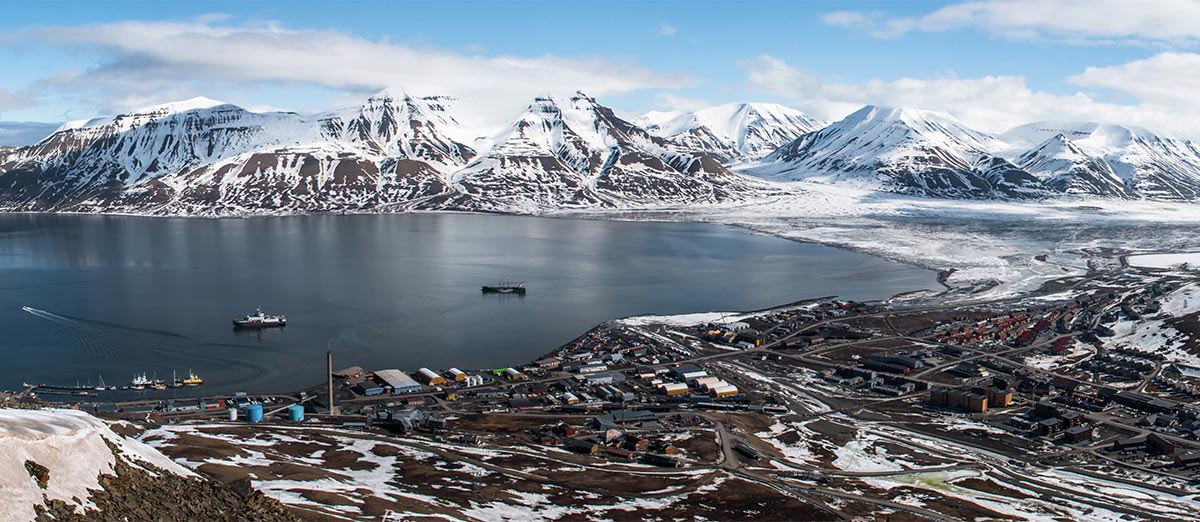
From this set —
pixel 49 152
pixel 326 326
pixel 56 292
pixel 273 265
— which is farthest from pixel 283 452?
pixel 49 152

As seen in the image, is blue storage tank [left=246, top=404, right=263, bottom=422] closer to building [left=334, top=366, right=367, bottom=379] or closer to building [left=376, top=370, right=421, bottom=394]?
building [left=376, top=370, right=421, bottom=394]

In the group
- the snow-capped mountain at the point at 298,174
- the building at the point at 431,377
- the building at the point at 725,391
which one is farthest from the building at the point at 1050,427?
the snow-capped mountain at the point at 298,174

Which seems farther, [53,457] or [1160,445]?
[1160,445]

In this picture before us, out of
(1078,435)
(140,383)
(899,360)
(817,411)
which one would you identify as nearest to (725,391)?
(817,411)

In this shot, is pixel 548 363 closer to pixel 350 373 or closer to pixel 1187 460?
pixel 350 373

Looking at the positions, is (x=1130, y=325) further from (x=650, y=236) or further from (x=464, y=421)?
(x=650, y=236)

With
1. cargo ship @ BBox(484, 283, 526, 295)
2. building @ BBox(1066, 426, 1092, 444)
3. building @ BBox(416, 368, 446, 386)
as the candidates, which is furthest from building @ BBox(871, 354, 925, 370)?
cargo ship @ BBox(484, 283, 526, 295)
